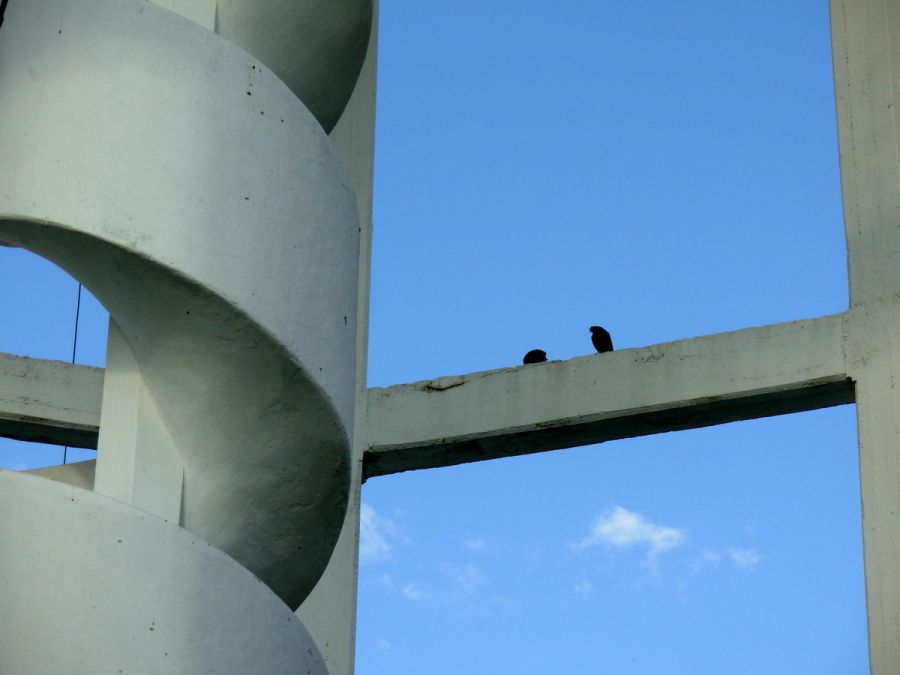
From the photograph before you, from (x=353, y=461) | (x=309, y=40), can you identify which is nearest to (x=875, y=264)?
(x=353, y=461)

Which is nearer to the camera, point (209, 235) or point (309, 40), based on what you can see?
point (209, 235)

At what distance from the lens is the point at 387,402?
1191 centimetres

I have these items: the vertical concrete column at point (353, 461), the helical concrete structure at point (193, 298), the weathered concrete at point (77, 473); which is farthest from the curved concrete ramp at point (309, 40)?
the weathered concrete at point (77, 473)

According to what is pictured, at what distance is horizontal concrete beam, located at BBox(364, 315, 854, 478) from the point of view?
1099 cm

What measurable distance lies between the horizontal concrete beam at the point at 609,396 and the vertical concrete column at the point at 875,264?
0.67 ft

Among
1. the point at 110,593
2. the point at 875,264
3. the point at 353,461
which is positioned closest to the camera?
the point at 110,593

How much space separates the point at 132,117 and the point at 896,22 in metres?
5.24

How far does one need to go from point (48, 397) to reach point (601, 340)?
3175 mm

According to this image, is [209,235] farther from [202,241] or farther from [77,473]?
[77,473]

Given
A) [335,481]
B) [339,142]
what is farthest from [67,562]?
[339,142]

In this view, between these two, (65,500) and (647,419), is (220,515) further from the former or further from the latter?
(647,419)

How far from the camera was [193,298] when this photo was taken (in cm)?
769

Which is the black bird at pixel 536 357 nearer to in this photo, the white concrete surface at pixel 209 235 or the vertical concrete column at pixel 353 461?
the vertical concrete column at pixel 353 461

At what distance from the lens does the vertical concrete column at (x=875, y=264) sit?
1027 cm
